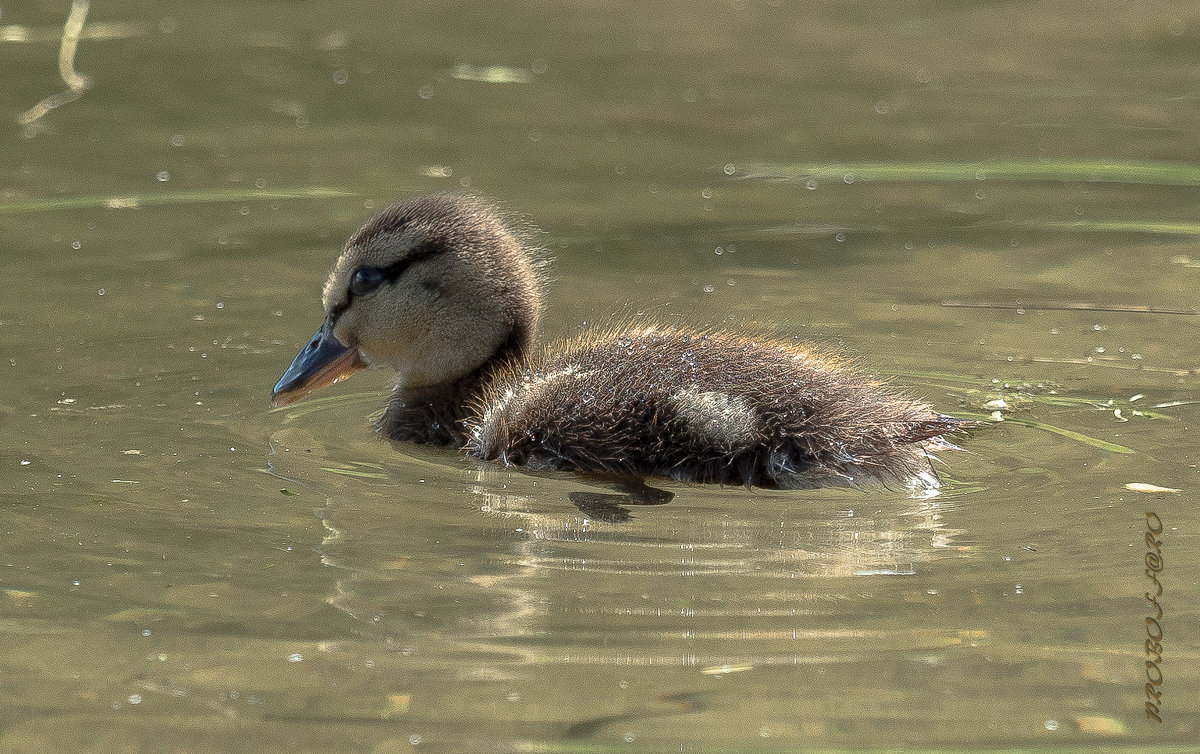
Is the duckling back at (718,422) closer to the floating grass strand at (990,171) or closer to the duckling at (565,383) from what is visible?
the duckling at (565,383)

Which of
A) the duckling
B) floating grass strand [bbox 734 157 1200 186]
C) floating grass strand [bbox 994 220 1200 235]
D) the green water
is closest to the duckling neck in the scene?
the duckling

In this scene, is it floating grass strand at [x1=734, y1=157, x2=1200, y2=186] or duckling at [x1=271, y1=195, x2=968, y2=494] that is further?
floating grass strand at [x1=734, y1=157, x2=1200, y2=186]

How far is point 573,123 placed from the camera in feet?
30.1

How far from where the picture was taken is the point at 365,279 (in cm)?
541

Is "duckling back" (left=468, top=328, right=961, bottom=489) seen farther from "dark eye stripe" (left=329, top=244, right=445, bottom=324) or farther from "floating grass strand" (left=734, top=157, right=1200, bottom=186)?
"floating grass strand" (left=734, top=157, right=1200, bottom=186)

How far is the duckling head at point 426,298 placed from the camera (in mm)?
5320

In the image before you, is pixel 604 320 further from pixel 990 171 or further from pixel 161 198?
pixel 990 171

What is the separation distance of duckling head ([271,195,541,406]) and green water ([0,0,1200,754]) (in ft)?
0.77

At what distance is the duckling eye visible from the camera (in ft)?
17.7

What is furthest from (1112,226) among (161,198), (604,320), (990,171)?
(161,198)

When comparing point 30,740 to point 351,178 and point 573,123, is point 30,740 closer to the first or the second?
point 351,178

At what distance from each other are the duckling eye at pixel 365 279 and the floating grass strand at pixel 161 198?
2.65m

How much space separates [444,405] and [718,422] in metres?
1.09

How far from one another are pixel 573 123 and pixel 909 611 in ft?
18.8
